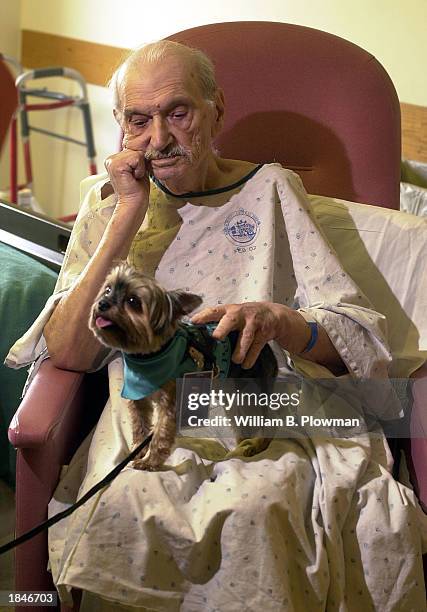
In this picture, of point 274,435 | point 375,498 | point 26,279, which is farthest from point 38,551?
point 26,279

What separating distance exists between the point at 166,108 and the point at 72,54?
2.74 m

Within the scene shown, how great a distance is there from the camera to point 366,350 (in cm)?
152

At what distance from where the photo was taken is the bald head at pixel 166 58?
1.55 metres

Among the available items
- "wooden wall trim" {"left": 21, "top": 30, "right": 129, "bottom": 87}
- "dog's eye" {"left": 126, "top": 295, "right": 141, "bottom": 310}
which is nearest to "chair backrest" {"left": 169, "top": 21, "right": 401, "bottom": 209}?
"dog's eye" {"left": 126, "top": 295, "right": 141, "bottom": 310}

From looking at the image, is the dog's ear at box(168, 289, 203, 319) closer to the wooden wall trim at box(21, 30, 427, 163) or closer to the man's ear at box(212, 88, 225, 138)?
the man's ear at box(212, 88, 225, 138)

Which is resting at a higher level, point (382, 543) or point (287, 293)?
point (287, 293)

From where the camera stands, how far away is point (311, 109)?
6.46 ft

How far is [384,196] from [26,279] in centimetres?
82

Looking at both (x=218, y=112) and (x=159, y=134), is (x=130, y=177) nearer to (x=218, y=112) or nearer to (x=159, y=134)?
(x=159, y=134)

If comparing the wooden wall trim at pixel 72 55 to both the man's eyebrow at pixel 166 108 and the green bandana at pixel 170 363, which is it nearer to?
the man's eyebrow at pixel 166 108

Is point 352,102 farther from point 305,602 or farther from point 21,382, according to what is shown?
point 305,602

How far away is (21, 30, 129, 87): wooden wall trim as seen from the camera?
3906 mm

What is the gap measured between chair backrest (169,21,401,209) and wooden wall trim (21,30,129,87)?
Result: 6.30 ft

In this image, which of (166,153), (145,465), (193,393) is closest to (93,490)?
(145,465)
